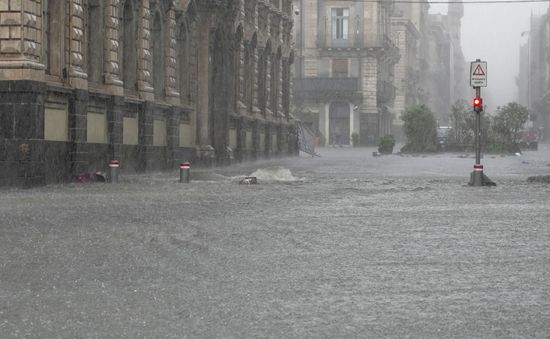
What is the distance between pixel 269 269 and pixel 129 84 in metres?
18.9

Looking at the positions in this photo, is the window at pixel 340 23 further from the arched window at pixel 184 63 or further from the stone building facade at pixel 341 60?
the arched window at pixel 184 63

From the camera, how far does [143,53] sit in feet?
90.6

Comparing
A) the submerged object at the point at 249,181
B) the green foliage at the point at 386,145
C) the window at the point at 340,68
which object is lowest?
the submerged object at the point at 249,181

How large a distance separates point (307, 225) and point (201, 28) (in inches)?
886

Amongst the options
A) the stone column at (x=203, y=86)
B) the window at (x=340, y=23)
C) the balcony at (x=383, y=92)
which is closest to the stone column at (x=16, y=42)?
the stone column at (x=203, y=86)

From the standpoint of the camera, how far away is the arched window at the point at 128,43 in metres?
26.8

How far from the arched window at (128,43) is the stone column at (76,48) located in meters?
3.98

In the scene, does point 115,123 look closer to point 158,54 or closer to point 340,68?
point 158,54

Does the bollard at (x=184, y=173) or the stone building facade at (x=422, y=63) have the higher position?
the stone building facade at (x=422, y=63)

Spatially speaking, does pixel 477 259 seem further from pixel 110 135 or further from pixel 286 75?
pixel 286 75

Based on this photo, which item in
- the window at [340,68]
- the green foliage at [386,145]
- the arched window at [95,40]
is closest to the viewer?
the arched window at [95,40]

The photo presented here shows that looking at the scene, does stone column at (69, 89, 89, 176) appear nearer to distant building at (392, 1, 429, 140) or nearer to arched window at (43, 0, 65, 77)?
arched window at (43, 0, 65, 77)

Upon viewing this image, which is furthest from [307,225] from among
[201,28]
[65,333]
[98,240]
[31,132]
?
[201,28]

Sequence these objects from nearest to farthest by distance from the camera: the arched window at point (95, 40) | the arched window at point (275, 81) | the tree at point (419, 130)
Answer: the arched window at point (95, 40), the arched window at point (275, 81), the tree at point (419, 130)
